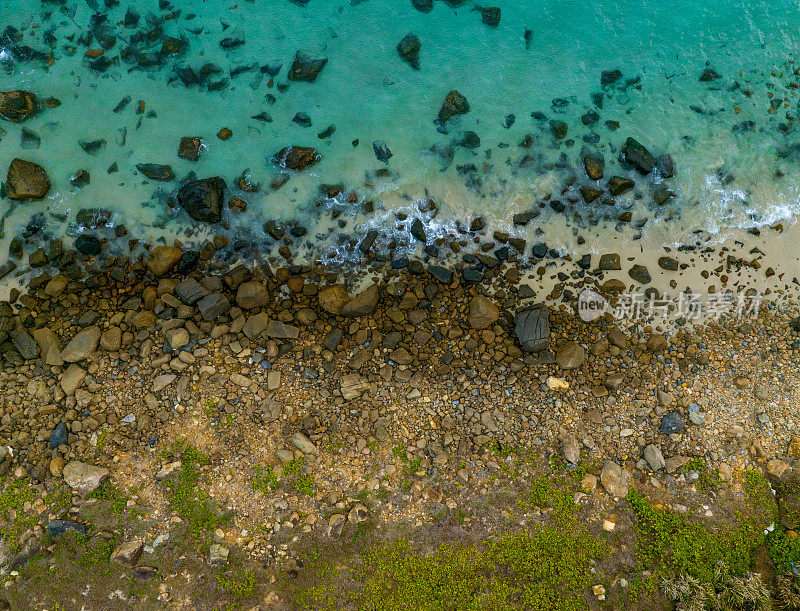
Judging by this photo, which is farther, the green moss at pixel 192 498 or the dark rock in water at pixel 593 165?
the dark rock in water at pixel 593 165

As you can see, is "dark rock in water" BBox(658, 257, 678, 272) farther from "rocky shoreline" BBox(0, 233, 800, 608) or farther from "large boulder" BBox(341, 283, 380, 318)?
"large boulder" BBox(341, 283, 380, 318)

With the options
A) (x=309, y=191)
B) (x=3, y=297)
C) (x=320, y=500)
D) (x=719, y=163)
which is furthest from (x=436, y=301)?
(x=3, y=297)

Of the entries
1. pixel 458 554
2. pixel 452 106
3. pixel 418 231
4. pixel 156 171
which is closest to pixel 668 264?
pixel 418 231

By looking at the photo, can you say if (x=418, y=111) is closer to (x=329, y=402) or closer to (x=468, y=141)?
(x=468, y=141)

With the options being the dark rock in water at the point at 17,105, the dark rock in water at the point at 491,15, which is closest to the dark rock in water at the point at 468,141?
the dark rock in water at the point at 491,15

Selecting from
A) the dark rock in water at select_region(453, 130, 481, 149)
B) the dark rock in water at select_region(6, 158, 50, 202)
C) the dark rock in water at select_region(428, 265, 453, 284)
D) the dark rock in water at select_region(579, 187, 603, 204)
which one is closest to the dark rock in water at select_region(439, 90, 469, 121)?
the dark rock in water at select_region(453, 130, 481, 149)

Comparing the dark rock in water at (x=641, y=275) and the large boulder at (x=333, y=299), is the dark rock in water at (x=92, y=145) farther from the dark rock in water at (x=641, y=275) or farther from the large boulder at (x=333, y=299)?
the dark rock in water at (x=641, y=275)
